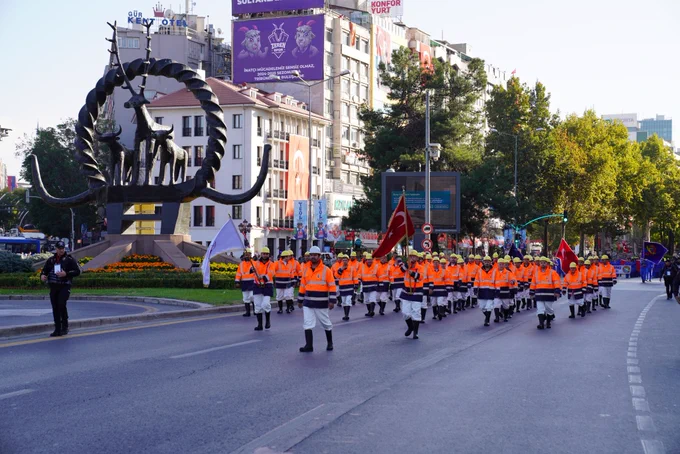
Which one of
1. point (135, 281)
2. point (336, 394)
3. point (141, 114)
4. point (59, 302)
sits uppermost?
point (141, 114)

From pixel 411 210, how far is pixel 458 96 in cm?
1999

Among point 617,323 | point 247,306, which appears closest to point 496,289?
point 617,323

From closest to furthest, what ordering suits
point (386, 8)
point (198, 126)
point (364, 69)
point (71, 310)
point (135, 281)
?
1. point (71, 310)
2. point (135, 281)
3. point (198, 126)
4. point (364, 69)
5. point (386, 8)

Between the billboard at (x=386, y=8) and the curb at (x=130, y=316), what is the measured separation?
7651 centimetres

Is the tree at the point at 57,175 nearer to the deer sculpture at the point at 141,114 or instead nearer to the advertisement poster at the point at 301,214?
the advertisement poster at the point at 301,214

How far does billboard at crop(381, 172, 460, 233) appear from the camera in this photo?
46812 millimetres

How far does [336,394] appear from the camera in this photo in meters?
10.7

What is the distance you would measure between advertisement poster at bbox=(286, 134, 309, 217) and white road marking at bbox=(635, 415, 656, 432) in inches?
2955

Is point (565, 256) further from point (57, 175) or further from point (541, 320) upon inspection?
point (57, 175)

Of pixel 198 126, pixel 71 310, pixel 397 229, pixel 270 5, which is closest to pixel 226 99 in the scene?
pixel 198 126

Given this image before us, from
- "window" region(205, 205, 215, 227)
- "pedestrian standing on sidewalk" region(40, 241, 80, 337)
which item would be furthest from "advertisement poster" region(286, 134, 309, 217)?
"pedestrian standing on sidewalk" region(40, 241, 80, 337)

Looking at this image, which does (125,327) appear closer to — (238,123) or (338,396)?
(338,396)

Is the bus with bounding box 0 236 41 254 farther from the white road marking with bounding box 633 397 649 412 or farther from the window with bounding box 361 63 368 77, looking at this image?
the white road marking with bounding box 633 397 649 412

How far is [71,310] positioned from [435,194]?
1030 inches
